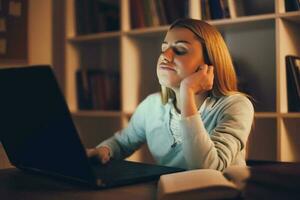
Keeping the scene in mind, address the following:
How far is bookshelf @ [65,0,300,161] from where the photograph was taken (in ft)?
6.05

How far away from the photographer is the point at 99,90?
248cm

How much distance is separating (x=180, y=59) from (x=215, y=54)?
0.12m

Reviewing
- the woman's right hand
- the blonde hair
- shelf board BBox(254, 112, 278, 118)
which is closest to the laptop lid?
the woman's right hand

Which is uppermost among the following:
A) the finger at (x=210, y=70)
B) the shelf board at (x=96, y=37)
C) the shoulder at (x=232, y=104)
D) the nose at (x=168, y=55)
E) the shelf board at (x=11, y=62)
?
the shelf board at (x=96, y=37)

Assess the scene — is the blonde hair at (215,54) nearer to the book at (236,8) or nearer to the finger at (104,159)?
the finger at (104,159)

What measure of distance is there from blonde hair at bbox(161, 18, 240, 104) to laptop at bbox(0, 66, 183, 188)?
375mm

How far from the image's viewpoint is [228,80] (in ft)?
4.62

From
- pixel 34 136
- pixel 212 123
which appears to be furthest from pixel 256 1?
pixel 34 136

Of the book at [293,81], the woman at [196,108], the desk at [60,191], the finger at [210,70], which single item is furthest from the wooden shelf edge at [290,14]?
the desk at [60,191]

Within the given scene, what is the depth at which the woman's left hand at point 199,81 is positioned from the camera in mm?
1298

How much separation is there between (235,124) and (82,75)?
4.69ft

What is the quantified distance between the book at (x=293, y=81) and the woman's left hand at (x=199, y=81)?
2.04ft

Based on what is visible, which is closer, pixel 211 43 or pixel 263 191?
pixel 263 191

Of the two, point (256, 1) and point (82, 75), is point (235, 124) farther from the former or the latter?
point (82, 75)
